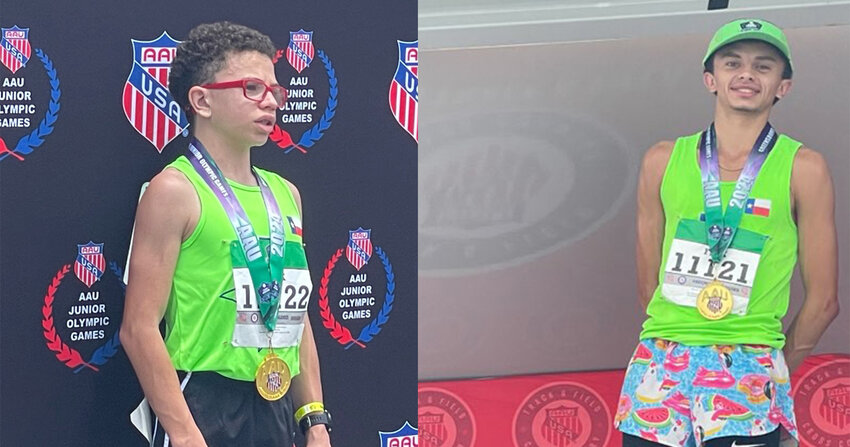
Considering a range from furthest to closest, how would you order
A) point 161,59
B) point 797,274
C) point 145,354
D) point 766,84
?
point 797,274
point 766,84
point 161,59
point 145,354

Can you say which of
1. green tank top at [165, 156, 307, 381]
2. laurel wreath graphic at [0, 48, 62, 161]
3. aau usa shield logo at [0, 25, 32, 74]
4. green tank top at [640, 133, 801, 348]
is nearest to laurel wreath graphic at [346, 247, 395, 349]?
green tank top at [165, 156, 307, 381]

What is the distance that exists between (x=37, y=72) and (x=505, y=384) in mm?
2692

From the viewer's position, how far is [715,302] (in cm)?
474

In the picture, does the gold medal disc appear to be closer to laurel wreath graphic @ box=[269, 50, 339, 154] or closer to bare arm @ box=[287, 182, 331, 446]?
bare arm @ box=[287, 182, 331, 446]

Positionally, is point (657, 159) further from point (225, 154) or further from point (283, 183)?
point (225, 154)

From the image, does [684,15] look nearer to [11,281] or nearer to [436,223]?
[436,223]

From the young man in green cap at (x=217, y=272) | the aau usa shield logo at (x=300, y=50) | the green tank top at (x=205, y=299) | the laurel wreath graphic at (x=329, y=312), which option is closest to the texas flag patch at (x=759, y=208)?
the laurel wreath graphic at (x=329, y=312)

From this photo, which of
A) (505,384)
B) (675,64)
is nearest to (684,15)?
(675,64)

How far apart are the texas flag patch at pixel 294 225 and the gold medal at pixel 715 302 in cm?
177

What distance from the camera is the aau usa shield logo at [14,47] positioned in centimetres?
340

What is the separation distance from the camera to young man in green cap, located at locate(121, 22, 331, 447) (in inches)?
132

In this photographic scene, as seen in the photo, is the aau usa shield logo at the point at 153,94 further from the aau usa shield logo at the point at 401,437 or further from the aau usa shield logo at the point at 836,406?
the aau usa shield logo at the point at 836,406

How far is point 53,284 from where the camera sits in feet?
11.4

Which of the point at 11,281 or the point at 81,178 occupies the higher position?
the point at 81,178
